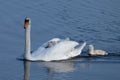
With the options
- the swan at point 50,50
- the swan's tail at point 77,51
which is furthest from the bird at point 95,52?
the swan at point 50,50

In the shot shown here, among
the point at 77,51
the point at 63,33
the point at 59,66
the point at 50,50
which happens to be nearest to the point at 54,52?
the point at 50,50

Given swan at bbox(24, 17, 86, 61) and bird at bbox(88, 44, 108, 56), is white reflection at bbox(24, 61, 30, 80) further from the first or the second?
bird at bbox(88, 44, 108, 56)

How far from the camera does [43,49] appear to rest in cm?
2034

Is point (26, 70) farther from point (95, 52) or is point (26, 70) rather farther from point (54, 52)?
point (95, 52)

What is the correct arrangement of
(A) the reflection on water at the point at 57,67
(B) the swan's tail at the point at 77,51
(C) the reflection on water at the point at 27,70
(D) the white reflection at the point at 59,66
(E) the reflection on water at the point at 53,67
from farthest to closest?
(B) the swan's tail at the point at 77,51
(D) the white reflection at the point at 59,66
(E) the reflection on water at the point at 53,67
(A) the reflection on water at the point at 57,67
(C) the reflection on water at the point at 27,70

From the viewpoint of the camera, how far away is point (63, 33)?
2388 centimetres

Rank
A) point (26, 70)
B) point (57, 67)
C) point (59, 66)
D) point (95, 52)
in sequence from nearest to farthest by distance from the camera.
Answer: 1. point (26, 70)
2. point (57, 67)
3. point (59, 66)
4. point (95, 52)

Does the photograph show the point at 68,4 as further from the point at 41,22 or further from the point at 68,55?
the point at 68,55

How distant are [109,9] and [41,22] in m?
3.63

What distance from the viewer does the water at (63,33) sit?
18984mm

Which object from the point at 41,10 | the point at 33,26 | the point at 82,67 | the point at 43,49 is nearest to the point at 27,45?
the point at 43,49

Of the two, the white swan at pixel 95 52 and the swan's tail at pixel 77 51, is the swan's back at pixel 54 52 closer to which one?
the swan's tail at pixel 77 51

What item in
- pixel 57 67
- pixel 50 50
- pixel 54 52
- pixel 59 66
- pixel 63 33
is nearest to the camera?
pixel 57 67

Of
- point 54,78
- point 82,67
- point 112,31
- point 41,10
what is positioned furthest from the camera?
point 41,10
